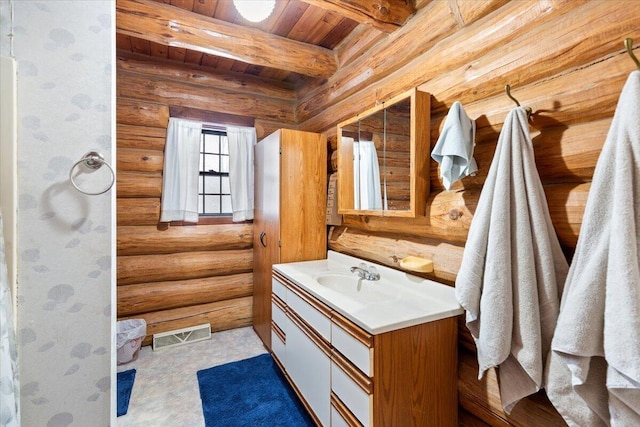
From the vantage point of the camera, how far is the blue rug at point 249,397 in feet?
5.99

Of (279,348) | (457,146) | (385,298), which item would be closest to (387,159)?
(457,146)

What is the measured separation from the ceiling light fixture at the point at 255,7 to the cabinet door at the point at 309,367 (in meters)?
1.98

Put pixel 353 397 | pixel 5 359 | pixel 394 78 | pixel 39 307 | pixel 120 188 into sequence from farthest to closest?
pixel 120 188
pixel 394 78
pixel 353 397
pixel 39 307
pixel 5 359

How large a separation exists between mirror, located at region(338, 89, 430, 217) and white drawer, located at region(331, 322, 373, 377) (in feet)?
2.53

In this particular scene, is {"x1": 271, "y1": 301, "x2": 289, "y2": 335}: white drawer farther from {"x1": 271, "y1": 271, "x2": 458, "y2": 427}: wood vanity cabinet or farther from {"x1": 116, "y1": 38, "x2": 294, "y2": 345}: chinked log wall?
{"x1": 116, "y1": 38, "x2": 294, "y2": 345}: chinked log wall

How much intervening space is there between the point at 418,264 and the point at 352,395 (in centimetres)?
76

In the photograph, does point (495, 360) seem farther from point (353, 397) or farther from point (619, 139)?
point (619, 139)

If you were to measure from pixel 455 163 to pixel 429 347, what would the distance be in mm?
883

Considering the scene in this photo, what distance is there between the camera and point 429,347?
1.33 metres

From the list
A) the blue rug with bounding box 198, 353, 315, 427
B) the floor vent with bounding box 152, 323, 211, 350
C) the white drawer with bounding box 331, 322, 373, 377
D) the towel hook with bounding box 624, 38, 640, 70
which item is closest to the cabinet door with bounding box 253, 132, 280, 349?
the blue rug with bounding box 198, 353, 315, 427

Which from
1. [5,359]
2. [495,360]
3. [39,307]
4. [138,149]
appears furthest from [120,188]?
[495,360]

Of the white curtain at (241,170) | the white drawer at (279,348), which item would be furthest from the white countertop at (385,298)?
the white curtain at (241,170)

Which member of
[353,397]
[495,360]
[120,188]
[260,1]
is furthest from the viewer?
[120,188]

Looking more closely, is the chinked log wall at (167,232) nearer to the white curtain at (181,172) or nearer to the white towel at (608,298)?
the white curtain at (181,172)
